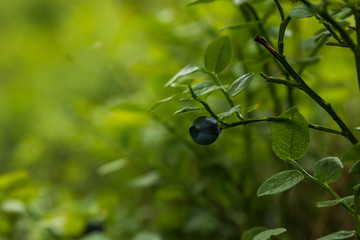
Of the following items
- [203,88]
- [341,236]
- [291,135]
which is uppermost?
[203,88]

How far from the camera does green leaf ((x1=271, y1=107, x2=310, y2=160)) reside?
23.4 inches

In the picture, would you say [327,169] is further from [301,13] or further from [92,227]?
[92,227]

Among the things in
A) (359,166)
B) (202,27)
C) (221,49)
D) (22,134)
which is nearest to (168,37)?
(202,27)

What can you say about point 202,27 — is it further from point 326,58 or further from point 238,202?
point 238,202

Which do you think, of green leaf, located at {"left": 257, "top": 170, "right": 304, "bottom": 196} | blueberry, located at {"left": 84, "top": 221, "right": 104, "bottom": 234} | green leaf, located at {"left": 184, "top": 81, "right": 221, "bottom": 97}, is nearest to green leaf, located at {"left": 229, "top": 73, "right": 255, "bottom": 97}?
green leaf, located at {"left": 184, "top": 81, "right": 221, "bottom": 97}

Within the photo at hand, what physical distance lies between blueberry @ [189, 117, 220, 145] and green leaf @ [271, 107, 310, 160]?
8 centimetres

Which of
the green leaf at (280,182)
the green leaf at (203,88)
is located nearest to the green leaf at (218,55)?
the green leaf at (203,88)

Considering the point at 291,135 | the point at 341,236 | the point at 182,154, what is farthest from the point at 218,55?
the point at 182,154

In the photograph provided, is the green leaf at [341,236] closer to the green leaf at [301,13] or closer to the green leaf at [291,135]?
the green leaf at [291,135]

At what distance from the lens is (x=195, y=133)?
0.62 metres

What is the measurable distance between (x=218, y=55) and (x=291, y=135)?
154mm

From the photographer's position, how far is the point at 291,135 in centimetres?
60

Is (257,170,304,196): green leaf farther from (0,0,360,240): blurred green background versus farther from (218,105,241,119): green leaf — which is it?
(0,0,360,240): blurred green background

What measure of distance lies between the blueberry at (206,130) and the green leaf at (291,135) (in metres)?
0.08
